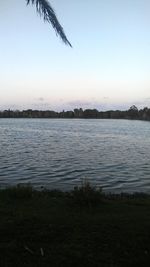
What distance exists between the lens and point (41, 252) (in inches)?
237

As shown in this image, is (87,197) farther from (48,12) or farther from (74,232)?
(48,12)

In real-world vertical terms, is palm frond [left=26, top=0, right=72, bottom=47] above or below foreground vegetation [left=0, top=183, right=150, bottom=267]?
above

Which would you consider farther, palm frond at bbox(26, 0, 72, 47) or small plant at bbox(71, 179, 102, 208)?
small plant at bbox(71, 179, 102, 208)

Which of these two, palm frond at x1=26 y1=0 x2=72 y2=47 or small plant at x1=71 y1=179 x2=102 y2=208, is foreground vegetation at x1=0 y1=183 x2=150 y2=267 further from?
palm frond at x1=26 y1=0 x2=72 y2=47

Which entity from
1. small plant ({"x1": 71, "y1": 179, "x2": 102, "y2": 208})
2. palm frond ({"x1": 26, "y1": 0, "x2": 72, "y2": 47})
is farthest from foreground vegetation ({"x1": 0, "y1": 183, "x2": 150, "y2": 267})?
palm frond ({"x1": 26, "y1": 0, "x2": 72, "y2": 47})

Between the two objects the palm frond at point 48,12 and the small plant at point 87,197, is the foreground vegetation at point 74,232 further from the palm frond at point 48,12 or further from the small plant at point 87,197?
the palm frond at point 48,12

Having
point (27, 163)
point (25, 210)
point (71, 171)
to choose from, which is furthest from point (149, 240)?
point (27, 163)

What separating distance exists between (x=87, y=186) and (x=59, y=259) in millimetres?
4596

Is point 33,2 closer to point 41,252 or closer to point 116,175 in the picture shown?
point 41,252

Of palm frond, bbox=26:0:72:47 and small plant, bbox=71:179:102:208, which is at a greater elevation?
palm frond, bbox=26:0:72:47

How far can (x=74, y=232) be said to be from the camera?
7.14 meters

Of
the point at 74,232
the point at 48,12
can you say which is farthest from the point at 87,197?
the point at 48,12

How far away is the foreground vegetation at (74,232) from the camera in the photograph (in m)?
5.81

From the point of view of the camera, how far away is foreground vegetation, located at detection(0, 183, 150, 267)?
5.81 m
